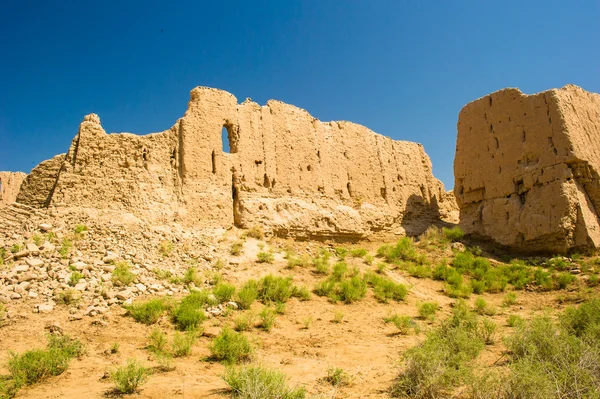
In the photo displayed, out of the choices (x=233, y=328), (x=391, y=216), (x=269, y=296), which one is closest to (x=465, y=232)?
(x=391, y=216)

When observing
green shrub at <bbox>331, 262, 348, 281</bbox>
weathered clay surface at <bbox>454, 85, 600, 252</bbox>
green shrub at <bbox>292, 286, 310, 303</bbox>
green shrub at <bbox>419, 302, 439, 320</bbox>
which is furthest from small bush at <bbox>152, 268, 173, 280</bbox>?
weathered clay surface at <bbox>454, 85, 600, 252</bbox>

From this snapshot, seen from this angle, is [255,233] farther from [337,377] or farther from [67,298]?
[337,377]

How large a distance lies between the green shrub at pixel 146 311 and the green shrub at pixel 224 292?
1.27m

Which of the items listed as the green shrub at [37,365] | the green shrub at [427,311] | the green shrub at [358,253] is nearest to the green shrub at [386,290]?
the green shrub at [427,311]

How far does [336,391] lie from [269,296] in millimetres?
4213

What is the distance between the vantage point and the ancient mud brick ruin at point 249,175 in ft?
37.6

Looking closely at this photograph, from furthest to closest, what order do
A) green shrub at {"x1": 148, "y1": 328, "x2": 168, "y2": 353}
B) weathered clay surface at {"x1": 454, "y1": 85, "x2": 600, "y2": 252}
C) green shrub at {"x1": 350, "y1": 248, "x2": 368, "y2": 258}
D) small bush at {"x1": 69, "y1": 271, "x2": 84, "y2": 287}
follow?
green shrub at {"x1": 350, "y1": 248, "x2": 368, "y2": 258}, weathered clay surface at {"x1": 454, "y1": 85, "x2": 600, "y2": 252}, small bush at {"x1": 69, "y1": 271, "x2": 84, "y2": 287}, green shrub at {"x1": 148, "y1": 328, "x2": 168, "y2": 353}

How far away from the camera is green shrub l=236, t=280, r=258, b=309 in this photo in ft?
29.6

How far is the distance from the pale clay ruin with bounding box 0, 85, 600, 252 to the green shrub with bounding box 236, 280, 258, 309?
3245 mm

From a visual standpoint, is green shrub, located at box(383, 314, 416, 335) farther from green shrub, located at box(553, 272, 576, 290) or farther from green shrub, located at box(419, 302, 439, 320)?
green shrub, located at box(553, 272, 576, 290)

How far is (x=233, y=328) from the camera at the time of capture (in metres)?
8.12

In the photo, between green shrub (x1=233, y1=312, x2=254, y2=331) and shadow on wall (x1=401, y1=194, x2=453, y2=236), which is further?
shadow on wall (x1=401, y1=194, x2=453, y2=236)

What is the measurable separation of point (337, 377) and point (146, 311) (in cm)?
383

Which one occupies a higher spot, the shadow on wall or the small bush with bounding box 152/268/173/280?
the shadow on wall
